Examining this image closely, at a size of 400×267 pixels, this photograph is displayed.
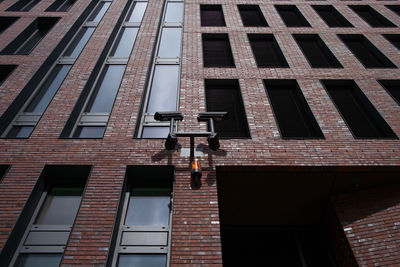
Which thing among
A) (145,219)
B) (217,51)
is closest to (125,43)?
(217,51)

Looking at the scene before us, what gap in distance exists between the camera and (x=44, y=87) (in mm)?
10086

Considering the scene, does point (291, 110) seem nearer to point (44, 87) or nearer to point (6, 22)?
point (44, 87)

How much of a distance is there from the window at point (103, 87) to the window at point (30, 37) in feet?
9.18

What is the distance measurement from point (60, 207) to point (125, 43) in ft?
26.9

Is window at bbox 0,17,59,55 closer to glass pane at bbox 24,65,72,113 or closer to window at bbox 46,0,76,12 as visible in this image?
window at bbox 46,0,76,12

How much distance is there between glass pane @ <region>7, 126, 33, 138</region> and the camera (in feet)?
27.3

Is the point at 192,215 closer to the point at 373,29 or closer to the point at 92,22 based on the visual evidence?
the point at 92,22

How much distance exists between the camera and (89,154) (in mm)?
7188

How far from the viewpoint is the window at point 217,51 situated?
36.8 feet

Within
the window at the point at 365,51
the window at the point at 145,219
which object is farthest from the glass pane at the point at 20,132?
the window at the point at 365,51

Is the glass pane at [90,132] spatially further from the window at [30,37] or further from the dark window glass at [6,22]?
the dark window glass at [6,22]

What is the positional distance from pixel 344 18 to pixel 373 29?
5.50 feet

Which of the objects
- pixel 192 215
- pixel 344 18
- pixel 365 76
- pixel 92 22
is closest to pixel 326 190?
pixel 192 215

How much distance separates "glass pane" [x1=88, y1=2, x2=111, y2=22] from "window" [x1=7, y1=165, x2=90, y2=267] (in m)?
10.3
